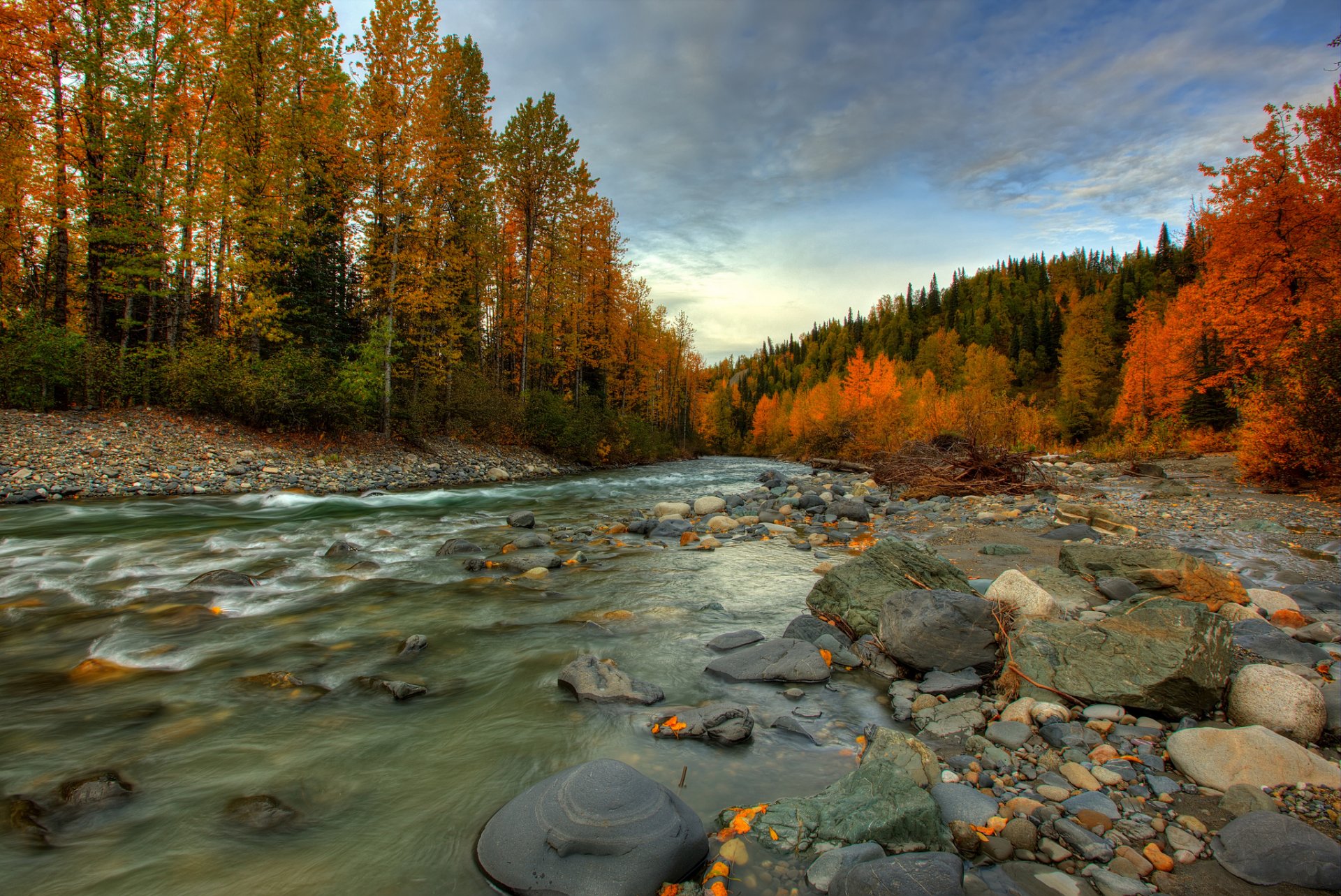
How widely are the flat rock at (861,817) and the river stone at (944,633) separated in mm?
1617

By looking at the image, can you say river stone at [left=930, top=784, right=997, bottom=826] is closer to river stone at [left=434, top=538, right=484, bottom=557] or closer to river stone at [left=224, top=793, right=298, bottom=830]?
river stone at [left=224, top=793, right=298, bottom=830]

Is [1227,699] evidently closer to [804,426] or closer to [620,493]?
[620,493]

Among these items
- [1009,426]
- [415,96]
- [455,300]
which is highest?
[415,96]

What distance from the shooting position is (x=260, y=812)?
284 cm

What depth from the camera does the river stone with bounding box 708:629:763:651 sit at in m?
4.96

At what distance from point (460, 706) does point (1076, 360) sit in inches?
2174

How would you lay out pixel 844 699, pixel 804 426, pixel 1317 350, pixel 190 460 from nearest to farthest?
pixel 844 699
pixel 1317 350
pixel 190 460
pixel 804 426

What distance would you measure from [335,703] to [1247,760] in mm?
5416

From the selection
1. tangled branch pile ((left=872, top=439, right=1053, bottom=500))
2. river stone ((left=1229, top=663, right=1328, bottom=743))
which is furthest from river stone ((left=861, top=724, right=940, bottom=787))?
tangled branch pile ((left=872, top=439, right=1053, bottom=500))

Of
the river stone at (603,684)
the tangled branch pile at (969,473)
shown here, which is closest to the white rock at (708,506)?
the tangled branch pile at (969,473)

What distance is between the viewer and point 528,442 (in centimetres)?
2445

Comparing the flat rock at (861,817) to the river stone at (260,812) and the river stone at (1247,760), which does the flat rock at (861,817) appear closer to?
the river stone at (1247,760)

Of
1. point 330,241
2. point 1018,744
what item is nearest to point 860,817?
point 1018,744

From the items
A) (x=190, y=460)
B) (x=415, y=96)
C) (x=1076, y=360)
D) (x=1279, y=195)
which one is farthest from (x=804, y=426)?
(x=190, y=460)
